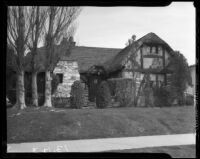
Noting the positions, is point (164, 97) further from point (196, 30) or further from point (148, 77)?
point (196, 30)

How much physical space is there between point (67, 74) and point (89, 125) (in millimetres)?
10926

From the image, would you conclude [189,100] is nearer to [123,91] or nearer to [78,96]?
[123,91]

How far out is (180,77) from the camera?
20547 mm

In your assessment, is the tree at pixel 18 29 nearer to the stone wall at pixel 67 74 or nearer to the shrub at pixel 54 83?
the shrub at pixel 54 83

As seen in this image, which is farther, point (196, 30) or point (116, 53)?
point (116, 53)

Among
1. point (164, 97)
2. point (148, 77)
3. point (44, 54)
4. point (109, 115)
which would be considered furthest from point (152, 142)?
point (148, 77)

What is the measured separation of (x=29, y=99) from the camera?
18.9m

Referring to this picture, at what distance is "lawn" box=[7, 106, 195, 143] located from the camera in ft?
35.0

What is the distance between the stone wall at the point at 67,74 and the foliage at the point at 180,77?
23.2ft

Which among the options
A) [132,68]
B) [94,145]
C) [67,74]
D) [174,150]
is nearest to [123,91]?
[132,68]

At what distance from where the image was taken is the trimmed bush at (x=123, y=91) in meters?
18.0

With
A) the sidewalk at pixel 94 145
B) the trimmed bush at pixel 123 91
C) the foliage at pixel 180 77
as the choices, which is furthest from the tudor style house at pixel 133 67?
the sidewalk at pixel 94 145

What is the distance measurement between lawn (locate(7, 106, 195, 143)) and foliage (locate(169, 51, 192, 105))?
5627 mm

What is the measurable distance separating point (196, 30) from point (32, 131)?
8375 mm
